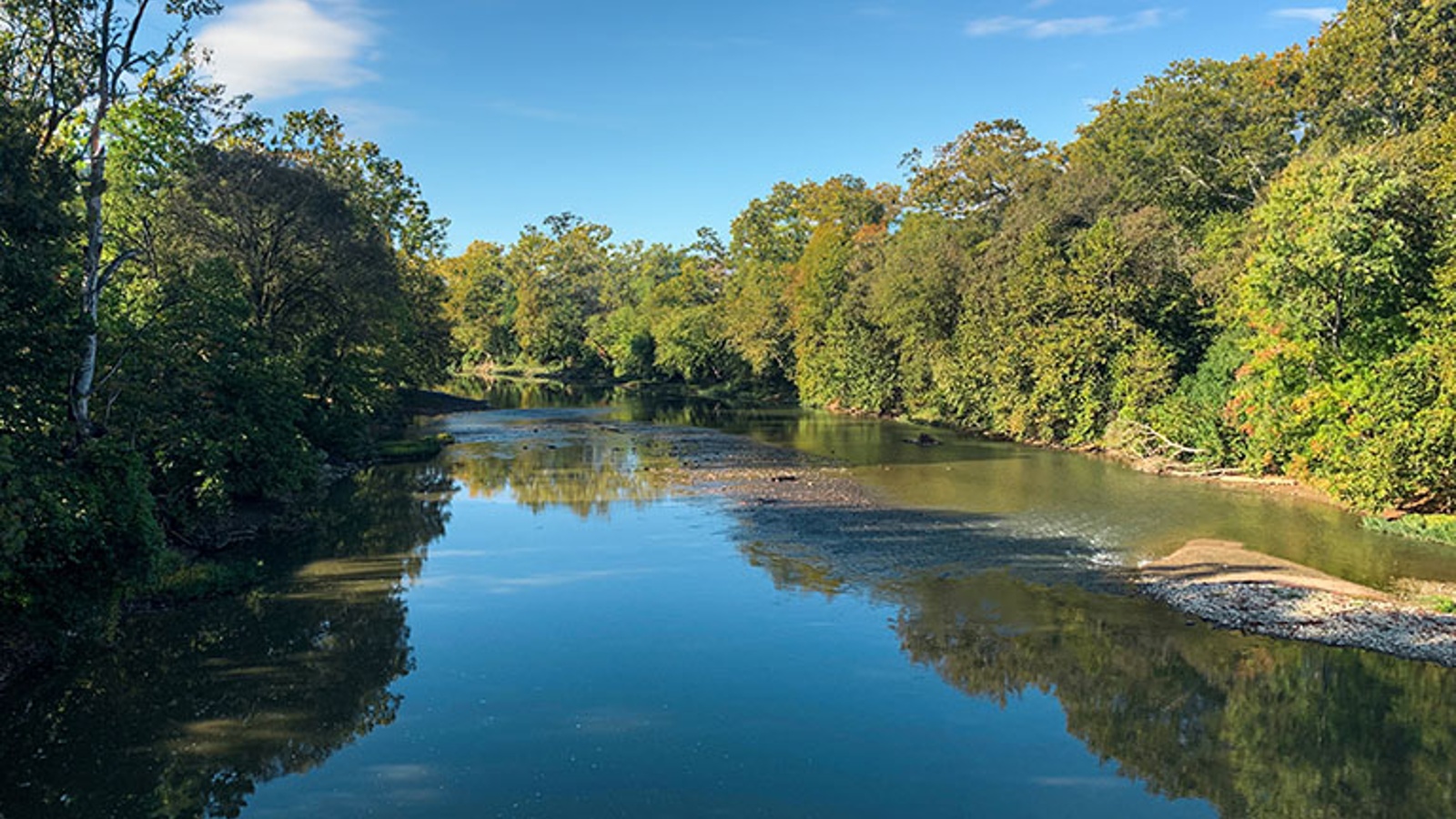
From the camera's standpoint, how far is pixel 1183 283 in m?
53.8

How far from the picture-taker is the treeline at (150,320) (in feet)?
55.7

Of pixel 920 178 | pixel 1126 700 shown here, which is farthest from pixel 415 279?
pixel 1126 700

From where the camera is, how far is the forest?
61.2 ft

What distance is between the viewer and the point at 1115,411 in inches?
2099

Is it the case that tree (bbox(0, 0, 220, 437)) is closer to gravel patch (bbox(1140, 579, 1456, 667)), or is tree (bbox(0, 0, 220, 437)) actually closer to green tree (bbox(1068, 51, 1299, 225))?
gravel patch (bbox(1140, 579, 1456, 667))

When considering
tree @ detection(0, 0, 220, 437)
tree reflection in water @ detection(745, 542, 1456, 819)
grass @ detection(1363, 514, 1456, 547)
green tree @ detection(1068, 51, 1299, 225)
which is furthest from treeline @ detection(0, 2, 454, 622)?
green tree @ detection(1068, 51, 1299, 225)

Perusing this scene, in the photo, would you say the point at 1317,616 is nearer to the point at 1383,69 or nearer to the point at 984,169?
the point at 1383,69

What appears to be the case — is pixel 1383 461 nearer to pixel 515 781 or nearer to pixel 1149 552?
pixel 1149 552

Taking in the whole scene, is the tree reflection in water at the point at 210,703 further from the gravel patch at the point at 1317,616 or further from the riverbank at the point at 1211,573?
the gravel patch at the point at 1317,616

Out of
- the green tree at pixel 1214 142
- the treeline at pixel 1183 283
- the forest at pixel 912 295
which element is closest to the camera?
the forest at pixel 912 295

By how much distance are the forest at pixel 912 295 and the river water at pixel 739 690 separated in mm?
3667

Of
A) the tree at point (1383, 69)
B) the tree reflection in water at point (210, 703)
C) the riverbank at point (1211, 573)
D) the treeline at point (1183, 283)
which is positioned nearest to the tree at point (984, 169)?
the treeline at point (1183, 283)

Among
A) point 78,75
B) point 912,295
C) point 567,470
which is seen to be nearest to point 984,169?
point 912,295

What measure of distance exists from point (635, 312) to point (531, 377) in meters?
20.1
